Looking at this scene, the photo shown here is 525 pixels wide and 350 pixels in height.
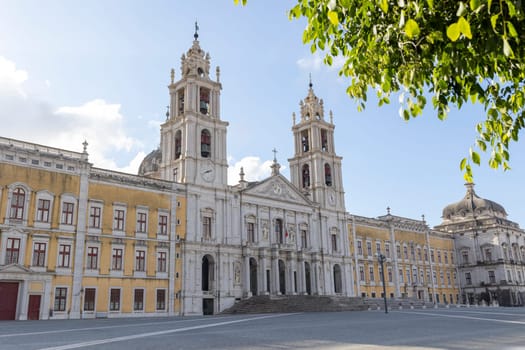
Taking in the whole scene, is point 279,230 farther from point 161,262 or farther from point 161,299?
point 161,299

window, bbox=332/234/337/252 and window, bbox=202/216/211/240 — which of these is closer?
window, bbox=202/216/211/240

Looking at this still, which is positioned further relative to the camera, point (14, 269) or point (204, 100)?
point (204, 100)

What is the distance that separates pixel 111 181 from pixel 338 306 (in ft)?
75.7

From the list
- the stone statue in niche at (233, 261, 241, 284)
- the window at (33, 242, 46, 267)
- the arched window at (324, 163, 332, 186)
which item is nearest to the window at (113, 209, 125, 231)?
the window at (33, 242, 46, 267)

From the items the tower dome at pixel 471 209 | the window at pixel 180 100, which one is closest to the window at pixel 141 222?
the window at pixel 180 100

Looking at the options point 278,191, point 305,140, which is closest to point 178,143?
point 278,191

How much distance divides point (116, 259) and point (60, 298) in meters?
4.98

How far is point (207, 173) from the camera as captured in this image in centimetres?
4481

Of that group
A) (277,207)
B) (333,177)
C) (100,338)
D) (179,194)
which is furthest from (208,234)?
(100,338)

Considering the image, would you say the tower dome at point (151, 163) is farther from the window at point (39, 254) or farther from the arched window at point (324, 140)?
the window at point (39, 254)

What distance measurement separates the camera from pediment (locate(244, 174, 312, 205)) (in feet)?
161

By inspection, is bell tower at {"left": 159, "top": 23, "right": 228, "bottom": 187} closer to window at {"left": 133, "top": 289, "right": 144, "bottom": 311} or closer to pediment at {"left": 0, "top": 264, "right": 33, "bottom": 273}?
window at {"left": 133, "top": 289, "right": 144, "bottom": 311}

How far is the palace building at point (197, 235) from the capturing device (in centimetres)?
3391

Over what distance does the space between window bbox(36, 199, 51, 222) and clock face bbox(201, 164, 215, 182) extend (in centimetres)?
1403
